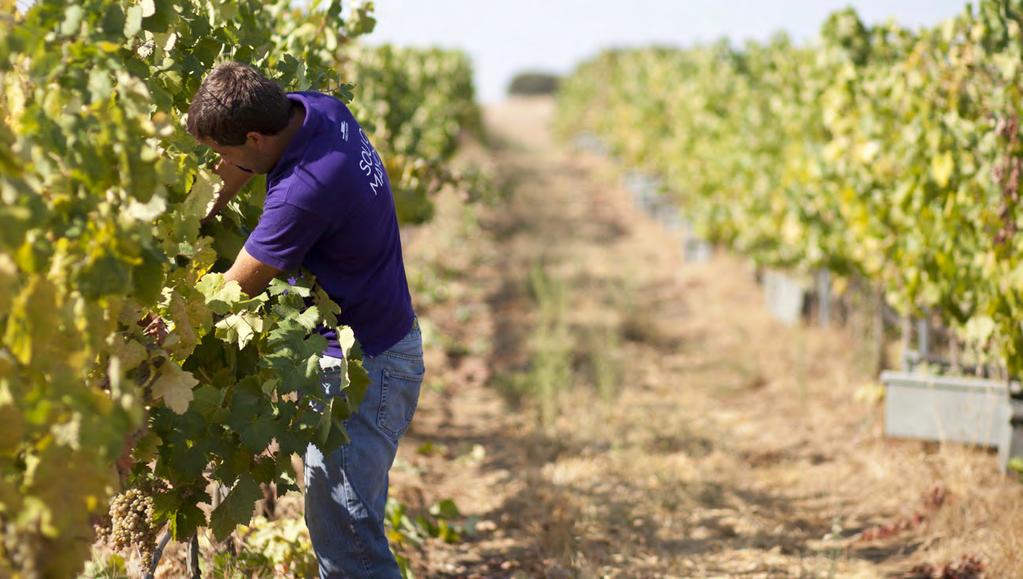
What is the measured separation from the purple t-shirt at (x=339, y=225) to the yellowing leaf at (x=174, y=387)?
347 millimetres

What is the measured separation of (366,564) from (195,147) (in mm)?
1151

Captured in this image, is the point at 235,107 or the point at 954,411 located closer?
the point at 235,107

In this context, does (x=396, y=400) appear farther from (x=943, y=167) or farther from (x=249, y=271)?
(x=943, y=167)

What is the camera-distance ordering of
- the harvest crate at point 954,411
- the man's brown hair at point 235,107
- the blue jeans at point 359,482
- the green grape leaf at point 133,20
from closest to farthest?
1. the green grape leaf at point 133,20
2. the man's brown hair at point 235,107
3. the blue jeans at point 359,482
4. the harvest crate at point 954,411

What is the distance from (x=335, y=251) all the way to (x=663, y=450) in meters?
3.11

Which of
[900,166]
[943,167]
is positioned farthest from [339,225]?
[900,166]

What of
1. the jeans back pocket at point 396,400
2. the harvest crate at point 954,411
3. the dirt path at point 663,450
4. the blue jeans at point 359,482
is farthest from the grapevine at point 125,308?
the harvest crate at point 954,411

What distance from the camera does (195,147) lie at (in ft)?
7.77

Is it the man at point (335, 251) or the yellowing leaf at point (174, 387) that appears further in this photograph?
the man at point (335, 251)

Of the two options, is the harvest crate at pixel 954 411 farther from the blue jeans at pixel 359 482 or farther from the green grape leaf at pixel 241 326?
the green grape leaf at pixel 241 326

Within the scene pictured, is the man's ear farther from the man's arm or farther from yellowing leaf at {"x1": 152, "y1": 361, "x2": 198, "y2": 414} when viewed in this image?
yellowing leaf at {"x1": 152, "y1": 361, "x2": 198, "y2": 414}

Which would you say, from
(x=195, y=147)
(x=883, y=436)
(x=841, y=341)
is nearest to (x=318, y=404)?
(x=195, y=147)

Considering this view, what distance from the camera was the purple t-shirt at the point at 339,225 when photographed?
2.33m

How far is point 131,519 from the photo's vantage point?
2.45m
